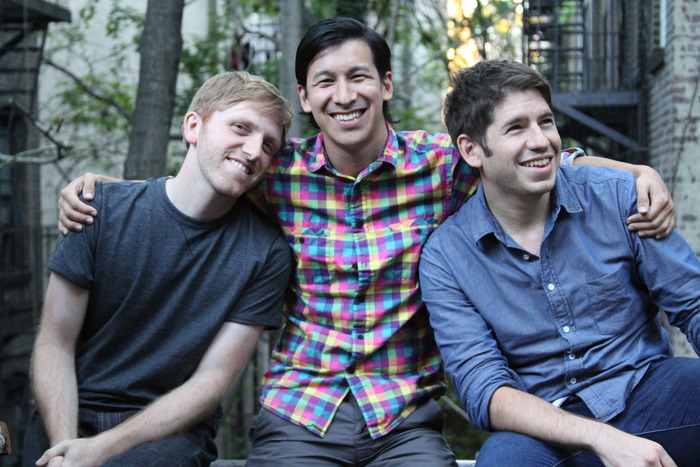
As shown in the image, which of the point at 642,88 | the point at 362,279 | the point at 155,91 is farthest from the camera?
the point at 642,88

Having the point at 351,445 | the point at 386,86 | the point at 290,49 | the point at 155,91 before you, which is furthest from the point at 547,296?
the point at 290,49

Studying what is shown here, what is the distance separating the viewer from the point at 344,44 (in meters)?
2.96

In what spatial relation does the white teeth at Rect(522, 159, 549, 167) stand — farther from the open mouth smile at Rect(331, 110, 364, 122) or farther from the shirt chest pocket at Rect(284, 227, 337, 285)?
the shirt chest pocket at Rect(284, 227, 337, 285)

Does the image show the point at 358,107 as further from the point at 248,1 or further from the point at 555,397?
the point at 248,1

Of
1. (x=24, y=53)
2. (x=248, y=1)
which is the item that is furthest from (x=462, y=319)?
(x=24, y=53)

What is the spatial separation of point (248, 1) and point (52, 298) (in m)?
6.63

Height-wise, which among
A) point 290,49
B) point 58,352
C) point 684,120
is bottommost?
point 58,352

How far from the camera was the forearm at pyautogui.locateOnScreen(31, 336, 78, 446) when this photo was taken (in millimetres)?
2635

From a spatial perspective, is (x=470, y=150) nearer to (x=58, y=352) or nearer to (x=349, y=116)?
(x=349, y=116)

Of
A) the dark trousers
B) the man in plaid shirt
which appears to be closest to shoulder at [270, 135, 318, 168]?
the man in plaid shirt

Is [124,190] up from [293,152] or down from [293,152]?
down

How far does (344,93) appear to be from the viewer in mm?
2902

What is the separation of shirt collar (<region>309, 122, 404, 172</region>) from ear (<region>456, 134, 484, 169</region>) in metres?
0.25

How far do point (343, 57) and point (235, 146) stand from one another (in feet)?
1.83
